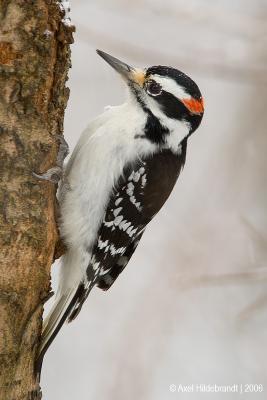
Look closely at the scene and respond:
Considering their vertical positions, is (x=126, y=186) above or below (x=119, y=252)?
above

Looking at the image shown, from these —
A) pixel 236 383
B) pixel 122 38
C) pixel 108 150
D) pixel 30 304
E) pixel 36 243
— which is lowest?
pixel 236 383

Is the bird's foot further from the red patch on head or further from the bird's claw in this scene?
the red patch on head

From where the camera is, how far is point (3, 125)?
2631mm

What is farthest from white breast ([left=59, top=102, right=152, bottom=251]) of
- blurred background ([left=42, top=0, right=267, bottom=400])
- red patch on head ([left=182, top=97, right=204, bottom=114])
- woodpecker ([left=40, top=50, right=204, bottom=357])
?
blurred background ([left=42, top=0, right=267, bottom=400])

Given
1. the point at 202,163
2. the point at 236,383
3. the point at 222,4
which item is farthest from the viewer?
the point at 202,163

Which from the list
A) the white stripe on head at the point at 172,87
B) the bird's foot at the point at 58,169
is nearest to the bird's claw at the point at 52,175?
the bird's foot at the point at 58,169

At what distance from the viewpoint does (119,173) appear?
323 cm

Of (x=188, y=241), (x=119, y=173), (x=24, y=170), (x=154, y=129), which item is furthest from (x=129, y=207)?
(x=188, y=241)

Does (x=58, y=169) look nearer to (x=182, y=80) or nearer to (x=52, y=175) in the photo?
(x=52, y=175)

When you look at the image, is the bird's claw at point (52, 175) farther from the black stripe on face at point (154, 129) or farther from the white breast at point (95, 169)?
the black stripe on face at point (154, 129)

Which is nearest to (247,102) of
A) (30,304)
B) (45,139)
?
(45,139)

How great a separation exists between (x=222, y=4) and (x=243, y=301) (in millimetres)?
2329

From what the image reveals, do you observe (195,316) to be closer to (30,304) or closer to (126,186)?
(126,186)

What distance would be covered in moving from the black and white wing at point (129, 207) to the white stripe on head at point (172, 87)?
0.31 metres
